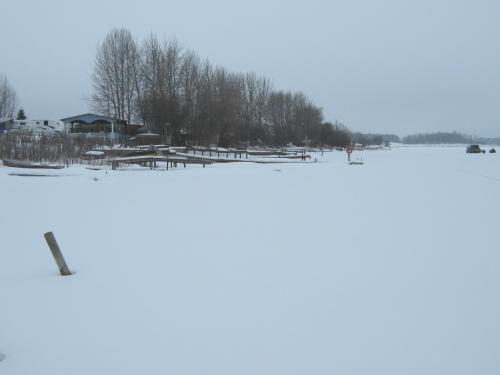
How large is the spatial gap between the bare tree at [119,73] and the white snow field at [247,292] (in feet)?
129

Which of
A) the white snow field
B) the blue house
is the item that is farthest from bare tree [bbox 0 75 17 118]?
the white snow field

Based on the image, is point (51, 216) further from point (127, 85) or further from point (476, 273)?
point (127, 85)

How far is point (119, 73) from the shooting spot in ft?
146

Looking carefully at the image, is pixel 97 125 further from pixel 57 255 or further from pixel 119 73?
pixel 57 255

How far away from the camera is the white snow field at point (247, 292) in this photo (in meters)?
3.13

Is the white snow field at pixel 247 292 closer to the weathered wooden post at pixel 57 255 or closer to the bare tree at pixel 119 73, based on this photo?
the weathered wooden post at pixel 57 255

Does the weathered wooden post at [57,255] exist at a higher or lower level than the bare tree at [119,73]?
lower

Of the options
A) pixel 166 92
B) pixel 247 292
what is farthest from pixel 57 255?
pixel 166 92

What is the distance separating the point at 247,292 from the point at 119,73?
46126mm

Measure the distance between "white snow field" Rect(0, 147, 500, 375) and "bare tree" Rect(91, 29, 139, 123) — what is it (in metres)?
39.3

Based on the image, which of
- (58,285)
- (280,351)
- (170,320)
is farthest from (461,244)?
(58,285)

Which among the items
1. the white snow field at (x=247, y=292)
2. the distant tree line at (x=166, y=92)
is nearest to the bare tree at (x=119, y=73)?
the distant tree line at (x=166, y=92)

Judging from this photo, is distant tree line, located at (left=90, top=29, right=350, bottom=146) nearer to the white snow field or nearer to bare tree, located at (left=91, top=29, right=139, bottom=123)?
bare tree, located at (left=91, top=29, right=139, bottom=123)

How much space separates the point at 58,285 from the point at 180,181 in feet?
32.5
